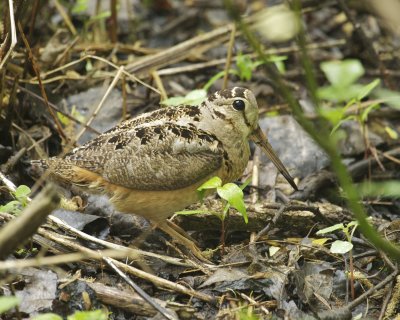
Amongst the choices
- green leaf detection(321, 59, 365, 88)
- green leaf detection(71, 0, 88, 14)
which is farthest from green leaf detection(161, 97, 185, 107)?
green leaf detection(321, 59, 365, 88)

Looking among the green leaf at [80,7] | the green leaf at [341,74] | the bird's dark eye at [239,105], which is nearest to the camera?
the green leaf at [341,74]

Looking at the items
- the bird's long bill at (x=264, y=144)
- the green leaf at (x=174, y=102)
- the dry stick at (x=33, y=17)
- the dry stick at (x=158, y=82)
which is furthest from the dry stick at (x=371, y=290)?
the dry stick at (x=33, y=17)

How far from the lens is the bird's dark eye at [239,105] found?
4.09m

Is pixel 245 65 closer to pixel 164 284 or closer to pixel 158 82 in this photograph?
pixel 158 82

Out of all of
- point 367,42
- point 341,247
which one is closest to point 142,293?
point 341,247

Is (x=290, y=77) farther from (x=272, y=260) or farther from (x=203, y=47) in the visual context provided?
(x=272, y=260)

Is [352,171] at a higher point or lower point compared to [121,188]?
lower

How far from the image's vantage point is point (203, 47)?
6242 mm

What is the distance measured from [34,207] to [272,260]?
5.62 ft

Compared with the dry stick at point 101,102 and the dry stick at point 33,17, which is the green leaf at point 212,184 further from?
the dry stick at point 33,17

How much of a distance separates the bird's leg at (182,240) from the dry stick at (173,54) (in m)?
1.89

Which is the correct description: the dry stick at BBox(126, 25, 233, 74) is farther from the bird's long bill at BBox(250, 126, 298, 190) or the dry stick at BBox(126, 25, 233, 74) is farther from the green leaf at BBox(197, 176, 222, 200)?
the green leaf at BBox(197, 176, 222, 200)

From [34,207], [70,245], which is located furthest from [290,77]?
[34,207]

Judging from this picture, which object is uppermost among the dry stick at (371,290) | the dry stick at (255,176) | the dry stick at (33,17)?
the dry stick at (33,17)
